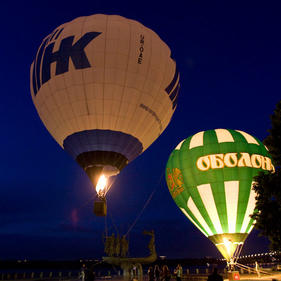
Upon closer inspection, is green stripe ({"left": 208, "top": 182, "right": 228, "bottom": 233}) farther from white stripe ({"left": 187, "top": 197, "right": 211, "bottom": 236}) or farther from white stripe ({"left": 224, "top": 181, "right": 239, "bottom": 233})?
white stripe ({"left": 187, "top": 197, "right": 211, "bottom": 236})

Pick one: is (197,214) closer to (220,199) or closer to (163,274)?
(220,199)

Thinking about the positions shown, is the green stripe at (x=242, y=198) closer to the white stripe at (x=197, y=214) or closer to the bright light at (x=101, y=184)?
the white stripe at (x=197, y=214)

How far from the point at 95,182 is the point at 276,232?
10.5 m

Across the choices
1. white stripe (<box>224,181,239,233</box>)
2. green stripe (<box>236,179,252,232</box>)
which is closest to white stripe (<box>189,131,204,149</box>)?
white stripe (<box>224,181,239,233</box>)

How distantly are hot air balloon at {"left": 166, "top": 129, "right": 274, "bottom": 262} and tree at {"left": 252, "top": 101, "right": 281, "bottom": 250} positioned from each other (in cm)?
1210

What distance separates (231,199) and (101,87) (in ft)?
42.9

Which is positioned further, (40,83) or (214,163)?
(214,163)

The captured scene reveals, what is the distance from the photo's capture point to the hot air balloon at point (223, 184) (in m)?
24.2

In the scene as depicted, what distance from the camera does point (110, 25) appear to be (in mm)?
18906

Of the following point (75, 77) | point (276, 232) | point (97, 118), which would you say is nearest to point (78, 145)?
point (97, 118)

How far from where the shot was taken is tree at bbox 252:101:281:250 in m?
11.1

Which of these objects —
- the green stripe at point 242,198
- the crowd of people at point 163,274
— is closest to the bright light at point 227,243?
the green stripe at point 242,198

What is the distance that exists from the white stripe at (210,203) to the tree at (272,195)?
42.1 feet

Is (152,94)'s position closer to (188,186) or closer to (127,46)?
(127,46)
